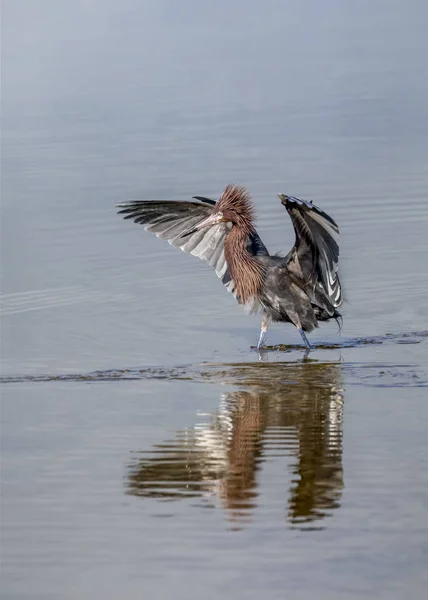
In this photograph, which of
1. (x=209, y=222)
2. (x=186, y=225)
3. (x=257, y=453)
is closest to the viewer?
(x=257, y=453)

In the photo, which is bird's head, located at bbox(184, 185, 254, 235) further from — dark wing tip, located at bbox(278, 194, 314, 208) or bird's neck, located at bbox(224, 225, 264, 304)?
dark wing tip, located at bbox(278, 194, 314, 208)

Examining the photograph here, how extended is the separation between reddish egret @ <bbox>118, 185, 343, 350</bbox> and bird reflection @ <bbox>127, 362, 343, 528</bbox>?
3.88ft

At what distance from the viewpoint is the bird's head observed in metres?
10.9

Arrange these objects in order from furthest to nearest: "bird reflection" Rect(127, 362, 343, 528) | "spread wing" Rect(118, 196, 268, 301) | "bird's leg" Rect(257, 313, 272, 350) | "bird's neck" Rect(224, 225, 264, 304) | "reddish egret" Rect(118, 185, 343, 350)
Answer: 1. "spread wing" Rect(118, 196, 268, 301)
2. "bird's neck" Rect(224, 225, 264, 304)
3. "bird's leg" Rect(257, 313, 272, 350)
4. "reddish egret" Rect(118, 185, 343, 350)
5. "bird reflection" Rect(127, 362, 343, 528)

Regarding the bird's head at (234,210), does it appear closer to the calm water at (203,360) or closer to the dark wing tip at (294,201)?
the calm water at (203,360)

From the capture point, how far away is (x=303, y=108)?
2012 cm

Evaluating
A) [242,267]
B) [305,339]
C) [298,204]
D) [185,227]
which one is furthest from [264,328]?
[298,204]

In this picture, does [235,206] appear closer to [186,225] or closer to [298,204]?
[186,225]

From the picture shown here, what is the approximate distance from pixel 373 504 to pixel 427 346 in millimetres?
3379

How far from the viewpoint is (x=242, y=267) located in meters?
10.8

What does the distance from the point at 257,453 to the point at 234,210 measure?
3674mm

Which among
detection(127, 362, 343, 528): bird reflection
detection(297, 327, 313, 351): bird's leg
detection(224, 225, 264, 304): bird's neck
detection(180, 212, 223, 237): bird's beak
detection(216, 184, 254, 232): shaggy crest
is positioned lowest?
detection(127, 362, 343, 528): bird reflection

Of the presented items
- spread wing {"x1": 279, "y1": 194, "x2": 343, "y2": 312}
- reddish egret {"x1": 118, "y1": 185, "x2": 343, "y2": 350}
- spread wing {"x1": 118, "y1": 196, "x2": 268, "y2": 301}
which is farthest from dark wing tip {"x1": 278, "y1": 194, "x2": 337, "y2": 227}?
spread wing {"x1": 118, "y1": 196, "x2": 268, "y2": 301}

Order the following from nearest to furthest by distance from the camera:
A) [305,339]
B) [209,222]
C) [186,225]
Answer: [305,339] → [209,222] → [186,225]
